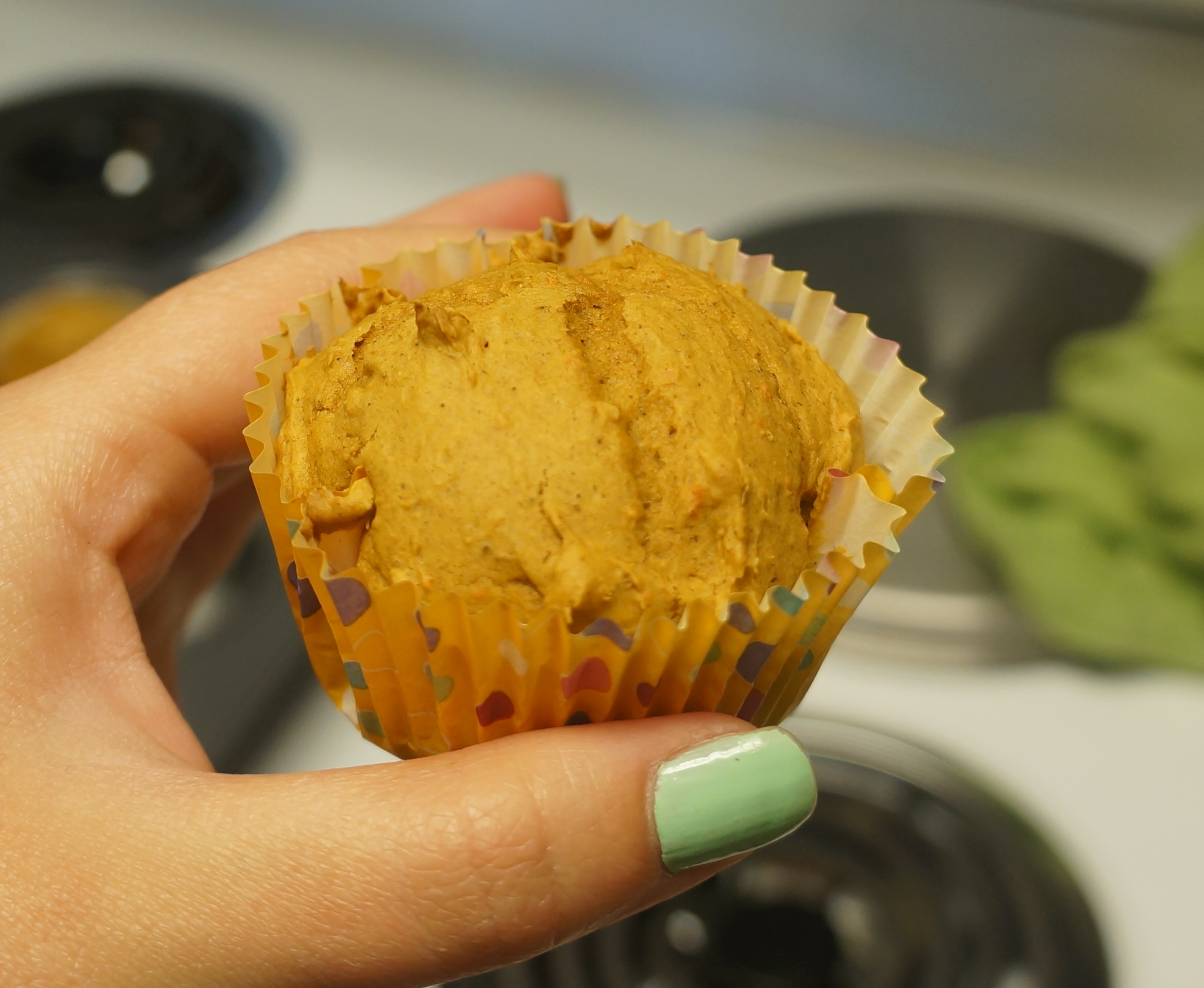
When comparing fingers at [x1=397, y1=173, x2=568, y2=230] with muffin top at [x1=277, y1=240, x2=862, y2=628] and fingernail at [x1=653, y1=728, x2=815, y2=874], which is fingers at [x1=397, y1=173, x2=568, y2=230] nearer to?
muffin top at [x1=277, y1=240, x2=862, y2=628]

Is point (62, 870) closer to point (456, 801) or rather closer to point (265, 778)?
point (265, 778)

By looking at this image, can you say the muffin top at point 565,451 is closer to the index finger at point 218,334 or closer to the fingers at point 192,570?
the index finger at point 218,334

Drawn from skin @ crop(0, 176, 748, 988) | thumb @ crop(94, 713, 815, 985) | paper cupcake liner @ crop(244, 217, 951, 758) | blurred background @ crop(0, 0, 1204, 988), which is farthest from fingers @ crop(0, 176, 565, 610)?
blurred background @ crop(0, 0, 1204, 988)

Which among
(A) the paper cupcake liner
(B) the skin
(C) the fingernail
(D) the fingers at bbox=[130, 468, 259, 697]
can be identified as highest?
(A) the paper cupcake liner

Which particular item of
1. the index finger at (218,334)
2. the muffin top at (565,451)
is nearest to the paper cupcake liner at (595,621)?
the muffin top at (565,451)

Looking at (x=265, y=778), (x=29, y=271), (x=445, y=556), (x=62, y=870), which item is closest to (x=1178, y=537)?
(x=445, y=556)
